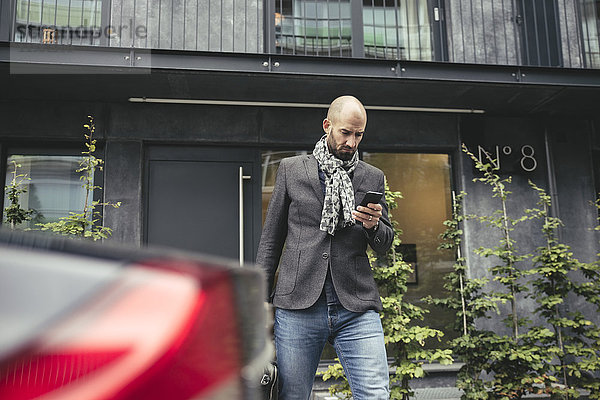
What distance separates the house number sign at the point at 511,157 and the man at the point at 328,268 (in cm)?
443

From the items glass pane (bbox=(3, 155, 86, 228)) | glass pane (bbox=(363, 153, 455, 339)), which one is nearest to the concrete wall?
glass pane (bbox=(363, 153, 455, 339))

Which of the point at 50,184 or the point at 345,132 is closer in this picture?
the point at 345,132

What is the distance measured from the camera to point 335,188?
2.53 meters

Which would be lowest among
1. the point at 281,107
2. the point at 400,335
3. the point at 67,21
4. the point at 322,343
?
the point at 400,335

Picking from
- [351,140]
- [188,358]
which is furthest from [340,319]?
[188,358]

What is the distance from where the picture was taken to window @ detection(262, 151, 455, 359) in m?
6.32

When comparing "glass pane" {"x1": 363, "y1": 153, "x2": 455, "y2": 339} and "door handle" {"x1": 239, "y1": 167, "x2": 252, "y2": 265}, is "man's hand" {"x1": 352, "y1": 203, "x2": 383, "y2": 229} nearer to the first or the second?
"door handle" {"x1": 239, "y1": 167, "x2": 252, "y2": 265}

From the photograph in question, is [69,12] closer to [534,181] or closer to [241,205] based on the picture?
[241,205]

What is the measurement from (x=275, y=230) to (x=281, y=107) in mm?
3960

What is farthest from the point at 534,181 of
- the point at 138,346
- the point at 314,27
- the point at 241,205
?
the point at 138,346

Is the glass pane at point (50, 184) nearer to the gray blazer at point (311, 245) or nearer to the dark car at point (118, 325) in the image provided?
the gray blazer at point (311, 245)

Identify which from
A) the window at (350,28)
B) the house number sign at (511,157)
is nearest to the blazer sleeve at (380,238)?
the house number sign at (511,157)

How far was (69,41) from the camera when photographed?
6.48m

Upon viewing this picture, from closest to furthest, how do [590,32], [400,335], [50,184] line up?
[400,335] < [50,184] < [590,32]
